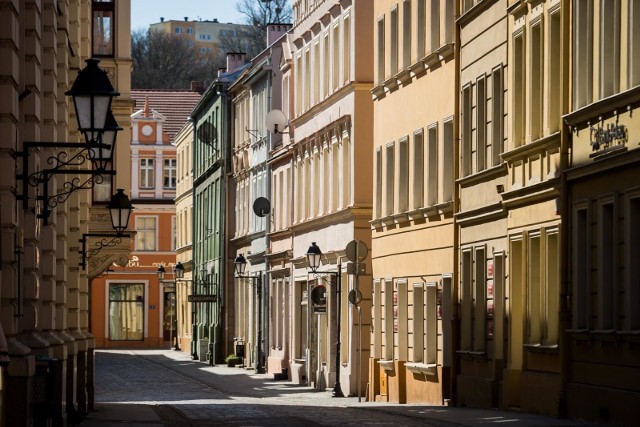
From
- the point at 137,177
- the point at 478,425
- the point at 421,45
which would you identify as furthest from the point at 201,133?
the point at 478,425

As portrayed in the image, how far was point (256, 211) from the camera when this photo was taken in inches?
2398

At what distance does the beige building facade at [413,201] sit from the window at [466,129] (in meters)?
0.50

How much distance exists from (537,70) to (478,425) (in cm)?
673

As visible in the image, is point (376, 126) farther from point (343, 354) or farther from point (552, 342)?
point (552, 342)

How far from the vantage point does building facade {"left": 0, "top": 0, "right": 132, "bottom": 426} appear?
705 inches

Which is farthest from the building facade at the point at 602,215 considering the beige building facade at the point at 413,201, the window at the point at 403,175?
the window at the point at 403,175

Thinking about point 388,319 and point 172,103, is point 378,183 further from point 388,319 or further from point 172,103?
point 172,103

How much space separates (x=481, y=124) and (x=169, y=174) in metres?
A: 67.1

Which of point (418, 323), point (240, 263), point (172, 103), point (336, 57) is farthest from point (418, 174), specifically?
point (172, 103)

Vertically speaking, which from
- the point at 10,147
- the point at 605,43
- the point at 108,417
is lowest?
the point at 108,417

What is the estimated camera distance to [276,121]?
58406 mm

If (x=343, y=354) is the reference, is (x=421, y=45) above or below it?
above

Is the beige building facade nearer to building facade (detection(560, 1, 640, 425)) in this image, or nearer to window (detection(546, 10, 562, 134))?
window (detection(546, 10, 562, 134))

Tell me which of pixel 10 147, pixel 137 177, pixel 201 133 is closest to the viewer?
pixel 10 147
